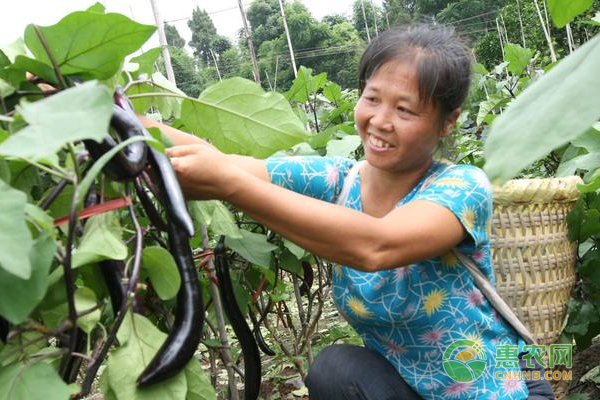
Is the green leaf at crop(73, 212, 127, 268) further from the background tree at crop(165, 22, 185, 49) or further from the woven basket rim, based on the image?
the background tree at crop(165, 22, 185, 49)

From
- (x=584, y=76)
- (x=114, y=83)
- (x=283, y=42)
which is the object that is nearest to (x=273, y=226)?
(x=114, y=83)

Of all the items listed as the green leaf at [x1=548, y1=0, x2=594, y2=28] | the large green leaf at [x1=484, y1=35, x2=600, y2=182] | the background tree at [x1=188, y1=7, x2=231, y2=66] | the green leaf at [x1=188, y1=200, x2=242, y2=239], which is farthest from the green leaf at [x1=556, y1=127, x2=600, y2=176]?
the background tree at [x1=188, y1=7, x2=231, y2=66]

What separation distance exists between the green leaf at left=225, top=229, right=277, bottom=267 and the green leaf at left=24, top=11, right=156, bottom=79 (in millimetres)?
441

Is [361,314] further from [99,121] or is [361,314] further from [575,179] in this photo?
[99,121]

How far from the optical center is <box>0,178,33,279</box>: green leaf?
347 mm

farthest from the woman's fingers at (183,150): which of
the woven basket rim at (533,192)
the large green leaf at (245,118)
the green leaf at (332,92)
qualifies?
the green leaf at (332,92)

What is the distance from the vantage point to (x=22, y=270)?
0.34 meters

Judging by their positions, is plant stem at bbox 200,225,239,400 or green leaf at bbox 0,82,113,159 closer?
green leaf at bbox 0,82,113,159

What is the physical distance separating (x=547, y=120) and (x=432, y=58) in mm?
893

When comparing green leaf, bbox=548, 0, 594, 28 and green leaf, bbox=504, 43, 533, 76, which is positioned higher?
green leaf, bbox=548, 0, 594, 28

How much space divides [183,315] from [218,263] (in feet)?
1.63

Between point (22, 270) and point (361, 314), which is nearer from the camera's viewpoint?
point (22, 270)

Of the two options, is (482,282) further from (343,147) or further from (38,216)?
(38,216)

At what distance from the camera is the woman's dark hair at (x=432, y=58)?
1003mm
